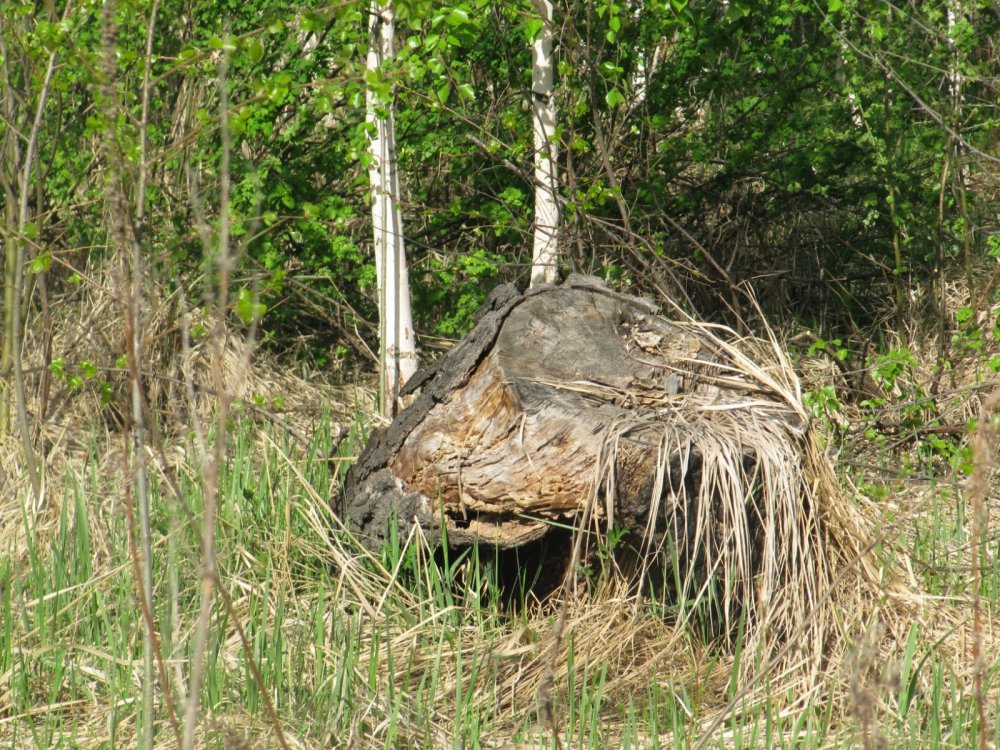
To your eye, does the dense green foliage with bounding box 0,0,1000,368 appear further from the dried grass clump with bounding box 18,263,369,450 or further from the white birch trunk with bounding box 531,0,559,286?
the dried grass clump with bounding box 18,263,369,450

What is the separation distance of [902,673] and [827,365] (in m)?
2.82

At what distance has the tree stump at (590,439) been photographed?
111 inches

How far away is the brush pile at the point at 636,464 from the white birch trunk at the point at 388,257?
56.0 inches

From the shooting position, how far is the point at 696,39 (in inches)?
200

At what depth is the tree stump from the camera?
281 cm

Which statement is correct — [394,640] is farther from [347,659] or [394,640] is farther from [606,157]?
[606,157]

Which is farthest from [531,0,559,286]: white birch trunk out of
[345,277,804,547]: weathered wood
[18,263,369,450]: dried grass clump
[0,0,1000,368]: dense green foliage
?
[345,277,804,547]: weathered wood

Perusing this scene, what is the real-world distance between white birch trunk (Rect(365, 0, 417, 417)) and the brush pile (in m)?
1.42

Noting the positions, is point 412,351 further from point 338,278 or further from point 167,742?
point 167,742

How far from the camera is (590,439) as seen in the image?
2.86m

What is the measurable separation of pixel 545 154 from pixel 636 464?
231 cm

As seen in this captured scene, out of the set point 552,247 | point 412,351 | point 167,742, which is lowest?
point 167,742

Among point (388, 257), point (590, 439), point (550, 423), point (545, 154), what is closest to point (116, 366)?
point (388, 257)

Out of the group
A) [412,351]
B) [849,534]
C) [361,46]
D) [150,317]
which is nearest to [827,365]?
[412,351]
